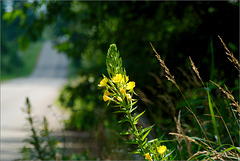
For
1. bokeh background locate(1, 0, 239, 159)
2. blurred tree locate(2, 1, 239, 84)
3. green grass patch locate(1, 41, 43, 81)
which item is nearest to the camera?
bokeh background locate(1, 0, 239, 159)

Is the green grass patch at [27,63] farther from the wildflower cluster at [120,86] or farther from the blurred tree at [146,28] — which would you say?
the wildflower cluster at [120,86]

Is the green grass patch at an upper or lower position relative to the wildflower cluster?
upper

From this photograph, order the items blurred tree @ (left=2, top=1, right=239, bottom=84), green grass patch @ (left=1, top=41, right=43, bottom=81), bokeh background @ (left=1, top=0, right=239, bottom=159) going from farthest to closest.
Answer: green grass patch @ (left=1, top=41, right=43, bottom=81), blurred tree @ (left=2, top=1, right=239, bottom=84), bokeh background @ (left=1, top=0, right=239, bottom=159)

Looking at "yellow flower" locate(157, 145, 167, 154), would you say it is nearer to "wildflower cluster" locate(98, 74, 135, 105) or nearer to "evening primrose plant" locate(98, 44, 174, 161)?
"evening primrose plant" locate(98, 44, 174, 161)

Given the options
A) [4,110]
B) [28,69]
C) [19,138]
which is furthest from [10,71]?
[19,138]

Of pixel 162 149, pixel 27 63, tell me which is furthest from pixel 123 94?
pixel 27 63

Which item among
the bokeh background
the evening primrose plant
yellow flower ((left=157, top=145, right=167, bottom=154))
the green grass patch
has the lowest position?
yellow flower ((left=157, top=145, right=167, bottom=154))

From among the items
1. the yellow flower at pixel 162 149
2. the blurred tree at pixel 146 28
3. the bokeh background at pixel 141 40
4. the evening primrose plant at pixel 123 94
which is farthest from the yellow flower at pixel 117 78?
the blurred tree at pixel 146 28

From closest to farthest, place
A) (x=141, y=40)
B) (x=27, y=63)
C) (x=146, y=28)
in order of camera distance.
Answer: (x=141, y=40) → (x=146, y=28) → (x=27, y=63)

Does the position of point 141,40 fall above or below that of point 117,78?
above

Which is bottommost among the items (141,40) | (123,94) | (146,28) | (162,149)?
(162,149)

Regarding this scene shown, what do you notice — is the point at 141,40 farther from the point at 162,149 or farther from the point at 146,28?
the point at 162,149

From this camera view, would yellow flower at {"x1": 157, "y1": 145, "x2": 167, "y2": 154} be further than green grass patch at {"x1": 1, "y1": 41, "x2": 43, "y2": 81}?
No

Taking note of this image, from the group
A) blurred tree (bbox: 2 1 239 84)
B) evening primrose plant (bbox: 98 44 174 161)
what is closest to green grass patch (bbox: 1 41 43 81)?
blurred tree (bbox: 2 1 239 84)
